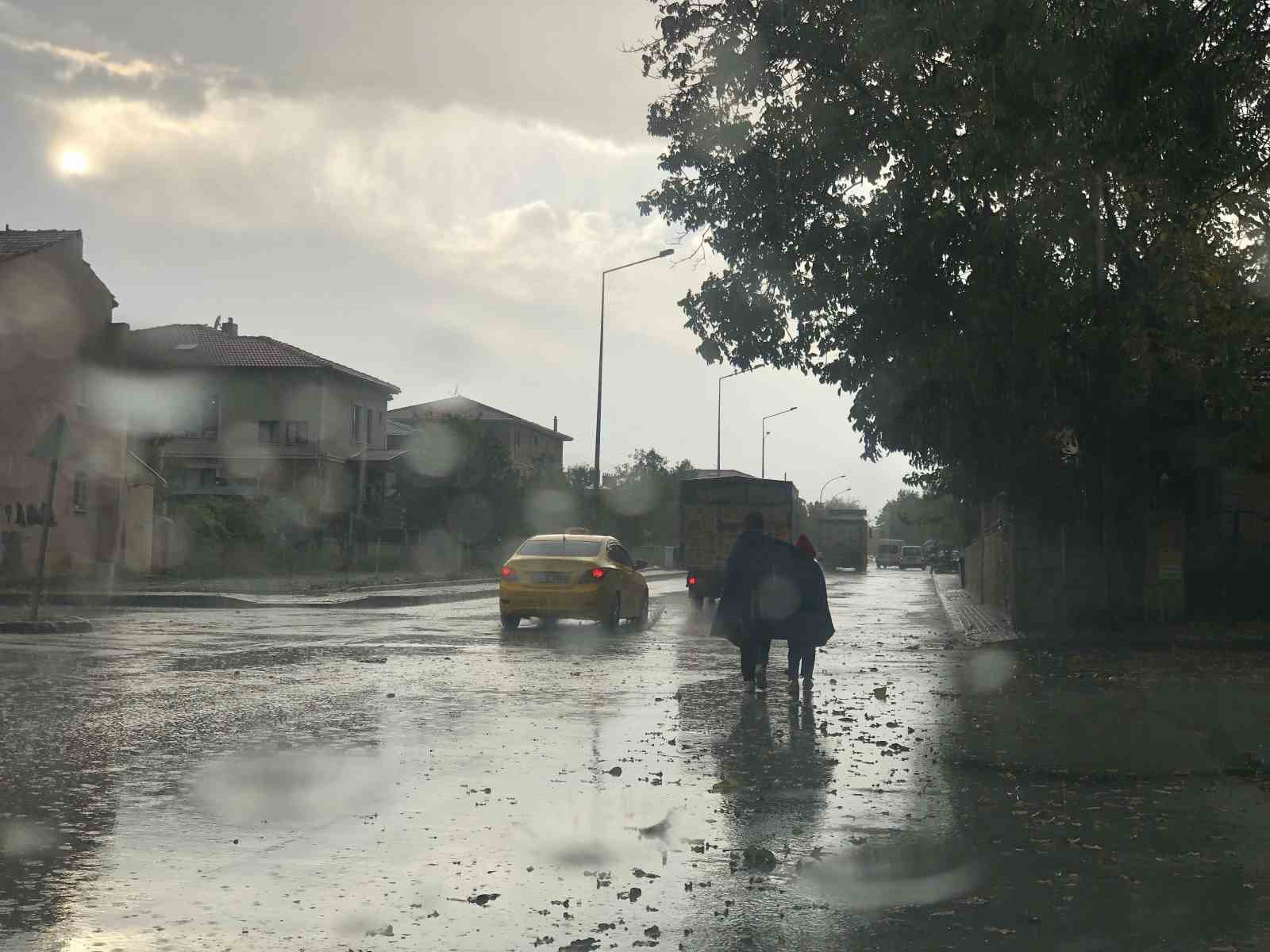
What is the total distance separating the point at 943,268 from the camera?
21.1m

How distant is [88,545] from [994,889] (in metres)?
41.7

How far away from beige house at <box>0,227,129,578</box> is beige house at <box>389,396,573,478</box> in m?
58.5

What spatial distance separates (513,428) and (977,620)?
8527cm

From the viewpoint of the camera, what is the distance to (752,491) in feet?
126

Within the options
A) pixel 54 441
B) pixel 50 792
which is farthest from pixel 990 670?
pixel 54 441

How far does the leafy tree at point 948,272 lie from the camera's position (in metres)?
19.8

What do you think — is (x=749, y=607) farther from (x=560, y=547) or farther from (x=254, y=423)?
(x=254, y=423)

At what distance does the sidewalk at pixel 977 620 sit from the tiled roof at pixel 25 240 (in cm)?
2632

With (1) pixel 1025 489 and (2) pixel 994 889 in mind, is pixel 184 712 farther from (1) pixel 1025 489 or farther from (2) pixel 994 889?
(1) pixel 1025 489

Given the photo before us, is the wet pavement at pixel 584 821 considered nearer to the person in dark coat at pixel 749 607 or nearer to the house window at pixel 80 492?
the person in dark coat at pixel 749 607

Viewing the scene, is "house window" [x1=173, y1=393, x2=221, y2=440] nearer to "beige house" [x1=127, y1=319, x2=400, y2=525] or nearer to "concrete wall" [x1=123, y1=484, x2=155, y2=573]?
"beige house" [x1=127, y1=319, x2=400, y2=525]

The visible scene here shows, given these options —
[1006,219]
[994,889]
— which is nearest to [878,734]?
[994,889]

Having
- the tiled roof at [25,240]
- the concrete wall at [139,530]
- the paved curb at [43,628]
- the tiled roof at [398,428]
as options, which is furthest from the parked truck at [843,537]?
the paved curb at [43,628]

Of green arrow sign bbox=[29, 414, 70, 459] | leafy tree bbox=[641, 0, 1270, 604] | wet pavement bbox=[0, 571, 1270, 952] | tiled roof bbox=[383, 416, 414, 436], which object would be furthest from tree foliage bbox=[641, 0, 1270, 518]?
tiled roof bbox=[383, 416, 414, 436]
